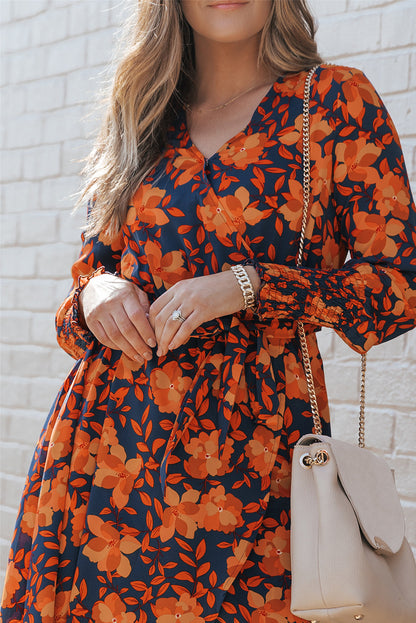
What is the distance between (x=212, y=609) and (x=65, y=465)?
334mm

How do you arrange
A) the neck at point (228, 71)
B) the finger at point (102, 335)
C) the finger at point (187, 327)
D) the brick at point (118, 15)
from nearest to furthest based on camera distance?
the finger at point (187, 327)
the finger at point (102, 335)
the neck at point (228, 71)
the brick at point (118, 15)

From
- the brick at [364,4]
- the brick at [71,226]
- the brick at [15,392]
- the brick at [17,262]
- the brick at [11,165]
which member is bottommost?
the brick at [15,392]

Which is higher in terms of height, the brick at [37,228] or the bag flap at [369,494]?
the brick at [37,228]

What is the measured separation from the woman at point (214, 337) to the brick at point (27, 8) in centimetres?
142

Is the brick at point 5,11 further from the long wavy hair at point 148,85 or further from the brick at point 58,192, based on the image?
the long wavy hair at point 148,85

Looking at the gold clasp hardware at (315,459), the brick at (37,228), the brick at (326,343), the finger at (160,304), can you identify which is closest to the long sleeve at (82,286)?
the finger at (160,304)

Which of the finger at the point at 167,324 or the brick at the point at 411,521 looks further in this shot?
the brick at the point at 411,521

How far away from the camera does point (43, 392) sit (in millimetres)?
2635

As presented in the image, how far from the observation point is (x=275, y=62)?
4.79ft

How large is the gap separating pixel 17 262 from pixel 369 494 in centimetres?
182

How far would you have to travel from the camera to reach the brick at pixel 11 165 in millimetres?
2750

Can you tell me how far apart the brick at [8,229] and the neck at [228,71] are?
51.4 inches

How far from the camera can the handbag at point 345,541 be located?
109 cm

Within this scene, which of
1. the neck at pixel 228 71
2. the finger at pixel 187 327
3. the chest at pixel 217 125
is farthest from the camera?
the neck at pixel 228 71
